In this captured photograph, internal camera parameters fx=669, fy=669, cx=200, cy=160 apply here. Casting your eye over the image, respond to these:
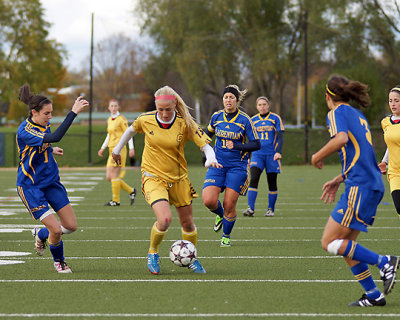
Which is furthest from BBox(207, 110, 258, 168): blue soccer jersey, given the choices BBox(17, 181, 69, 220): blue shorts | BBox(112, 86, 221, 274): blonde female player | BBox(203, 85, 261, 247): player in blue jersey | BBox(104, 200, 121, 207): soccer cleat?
BBox(104, 200, 121, 207): soccer cleat

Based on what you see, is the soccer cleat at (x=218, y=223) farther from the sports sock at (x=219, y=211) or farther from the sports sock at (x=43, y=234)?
the sports sock at (x=43, y=234)

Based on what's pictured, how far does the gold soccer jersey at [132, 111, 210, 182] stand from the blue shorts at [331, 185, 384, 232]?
1.98m

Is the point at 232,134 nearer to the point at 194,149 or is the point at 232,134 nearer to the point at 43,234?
the point at 43,234

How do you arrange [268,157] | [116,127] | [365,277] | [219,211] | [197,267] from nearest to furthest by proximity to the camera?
[365,277]
[197,267]
[219,211]
[268,157]
[116,127]

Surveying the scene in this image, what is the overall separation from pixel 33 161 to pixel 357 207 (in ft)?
11.0

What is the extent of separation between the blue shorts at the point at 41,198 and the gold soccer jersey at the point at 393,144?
4061mm

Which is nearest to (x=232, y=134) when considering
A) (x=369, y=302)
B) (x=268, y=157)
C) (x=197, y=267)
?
(x=197, y=267)

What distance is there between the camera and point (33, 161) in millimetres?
6754

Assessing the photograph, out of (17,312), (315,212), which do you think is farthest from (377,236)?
(17,312)

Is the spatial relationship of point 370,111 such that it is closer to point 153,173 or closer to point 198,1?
point 198,1

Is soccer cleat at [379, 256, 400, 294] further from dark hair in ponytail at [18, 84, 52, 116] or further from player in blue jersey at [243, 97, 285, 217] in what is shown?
player in blue jersey at [243, 97, 285, 217]

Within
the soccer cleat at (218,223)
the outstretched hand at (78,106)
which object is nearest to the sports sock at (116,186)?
the soccer cleat at (218,223)

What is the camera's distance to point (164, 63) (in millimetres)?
44219

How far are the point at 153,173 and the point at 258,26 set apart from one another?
32579mm
